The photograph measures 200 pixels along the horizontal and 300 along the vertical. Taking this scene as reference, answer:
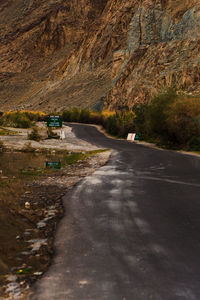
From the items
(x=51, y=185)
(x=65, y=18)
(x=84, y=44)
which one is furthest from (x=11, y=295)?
(x=65, y=18)

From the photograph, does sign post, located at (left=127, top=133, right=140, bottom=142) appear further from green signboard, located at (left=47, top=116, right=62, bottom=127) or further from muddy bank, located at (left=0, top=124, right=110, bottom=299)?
muddy bank, located at (left=0, top=124, right=110, bottom=299)

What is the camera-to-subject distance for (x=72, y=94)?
8306 cm

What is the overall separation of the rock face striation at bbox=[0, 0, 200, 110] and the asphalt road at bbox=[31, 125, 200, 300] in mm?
34957

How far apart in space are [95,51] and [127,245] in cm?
8498

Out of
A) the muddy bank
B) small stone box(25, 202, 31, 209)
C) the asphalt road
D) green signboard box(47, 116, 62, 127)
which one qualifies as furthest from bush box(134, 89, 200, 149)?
small stone box(25, 202, 31, 209)

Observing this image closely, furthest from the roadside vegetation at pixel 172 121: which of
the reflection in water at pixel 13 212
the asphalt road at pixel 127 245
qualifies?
the asphalt road at pixel 127 245

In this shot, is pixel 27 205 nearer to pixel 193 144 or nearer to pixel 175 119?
pixel 193 144

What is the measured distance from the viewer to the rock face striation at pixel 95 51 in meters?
49.2

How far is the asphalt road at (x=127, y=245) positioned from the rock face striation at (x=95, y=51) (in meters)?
35.0

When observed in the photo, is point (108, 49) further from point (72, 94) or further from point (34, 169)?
point (34, 169)

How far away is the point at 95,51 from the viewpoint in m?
86.2

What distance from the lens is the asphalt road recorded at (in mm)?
3912

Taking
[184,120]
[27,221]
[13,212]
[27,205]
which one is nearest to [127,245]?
[27,221]

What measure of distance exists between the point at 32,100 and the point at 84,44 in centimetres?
2189
